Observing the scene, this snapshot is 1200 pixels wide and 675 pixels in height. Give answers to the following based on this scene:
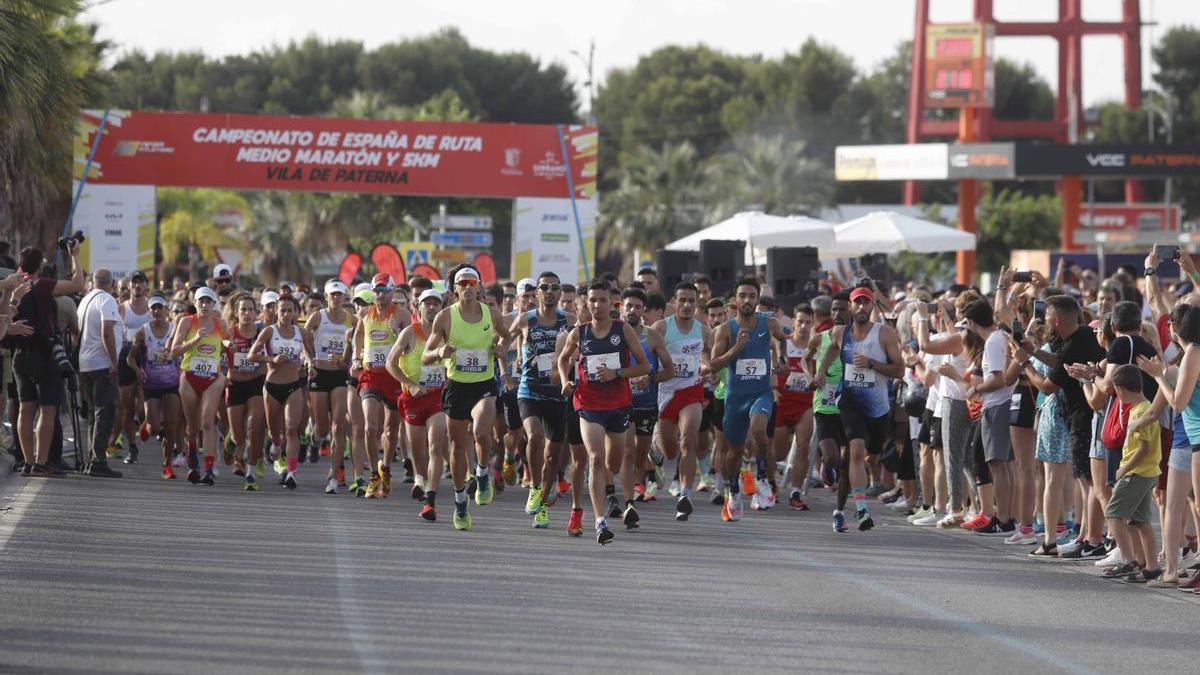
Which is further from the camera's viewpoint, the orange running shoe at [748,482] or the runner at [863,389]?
the orange running shoe at [748,482]

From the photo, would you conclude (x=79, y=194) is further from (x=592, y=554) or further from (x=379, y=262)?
(x=592, y=554)

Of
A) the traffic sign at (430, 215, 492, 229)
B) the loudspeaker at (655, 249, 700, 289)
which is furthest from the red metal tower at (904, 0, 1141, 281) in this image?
the loudspeaker at (655, 249, 700, 289)

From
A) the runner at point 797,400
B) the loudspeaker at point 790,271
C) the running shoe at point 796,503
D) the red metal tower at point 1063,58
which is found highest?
the red metal tower at point 1063,58

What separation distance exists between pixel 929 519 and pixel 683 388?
2525mm

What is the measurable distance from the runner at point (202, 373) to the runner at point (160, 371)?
737mm

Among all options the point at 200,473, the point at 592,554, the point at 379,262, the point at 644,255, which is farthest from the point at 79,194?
the point at 644,255

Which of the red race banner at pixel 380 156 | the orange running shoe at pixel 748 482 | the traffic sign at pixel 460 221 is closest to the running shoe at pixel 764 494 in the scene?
the orange running shoe at pixel 748 482

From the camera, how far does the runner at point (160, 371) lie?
18453 mm

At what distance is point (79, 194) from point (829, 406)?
21.8 meters

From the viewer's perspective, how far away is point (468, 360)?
14352 millimetres

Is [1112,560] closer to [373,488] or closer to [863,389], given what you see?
[863,389]

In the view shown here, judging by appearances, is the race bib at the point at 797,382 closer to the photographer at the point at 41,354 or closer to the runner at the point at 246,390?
the runner at the point at 246,390

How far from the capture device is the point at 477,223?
1975 inches

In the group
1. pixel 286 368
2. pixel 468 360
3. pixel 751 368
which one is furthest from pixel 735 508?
pixel 286 368
